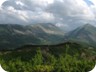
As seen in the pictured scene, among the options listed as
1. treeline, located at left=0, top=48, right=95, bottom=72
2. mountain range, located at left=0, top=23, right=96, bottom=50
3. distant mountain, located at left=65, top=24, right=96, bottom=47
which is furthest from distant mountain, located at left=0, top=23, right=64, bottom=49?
treeline, located at left=0, top=48, right=95, bottom=72

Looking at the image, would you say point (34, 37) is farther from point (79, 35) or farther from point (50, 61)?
point (79, 35)

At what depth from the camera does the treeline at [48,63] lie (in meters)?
6.38

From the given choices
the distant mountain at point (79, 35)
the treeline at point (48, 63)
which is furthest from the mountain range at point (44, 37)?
the treeline at point (48, 63)

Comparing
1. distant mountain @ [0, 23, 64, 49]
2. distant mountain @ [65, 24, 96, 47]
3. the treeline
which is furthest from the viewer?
distant mountain @ [0, 23, 64, 49]

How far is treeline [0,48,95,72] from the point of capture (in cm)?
638

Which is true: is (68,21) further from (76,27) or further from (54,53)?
(54,53)

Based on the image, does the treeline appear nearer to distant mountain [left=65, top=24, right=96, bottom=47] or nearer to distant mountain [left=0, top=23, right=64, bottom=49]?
distant mountain [left=0, top=23, right=64, bottom=49]

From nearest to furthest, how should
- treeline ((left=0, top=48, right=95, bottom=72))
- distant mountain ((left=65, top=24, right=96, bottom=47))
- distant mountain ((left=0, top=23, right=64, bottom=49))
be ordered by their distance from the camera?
treeline ((left=0, top=48, right=95, bottom=72)) < distant mountain ((left=65, top=24, right=96, bottom=47)) < distant mountain ((left=0, top=23, right=64, bottom=49))

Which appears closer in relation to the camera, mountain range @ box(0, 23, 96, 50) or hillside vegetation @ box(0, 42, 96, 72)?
hillside vegetation @ box(0, 42, 96, 72)

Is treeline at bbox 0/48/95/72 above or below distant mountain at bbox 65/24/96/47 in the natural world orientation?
below

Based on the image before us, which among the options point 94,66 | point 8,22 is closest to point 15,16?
point 8,22

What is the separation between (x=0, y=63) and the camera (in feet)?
20.7

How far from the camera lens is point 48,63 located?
661 cm

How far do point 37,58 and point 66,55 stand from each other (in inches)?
27.5
